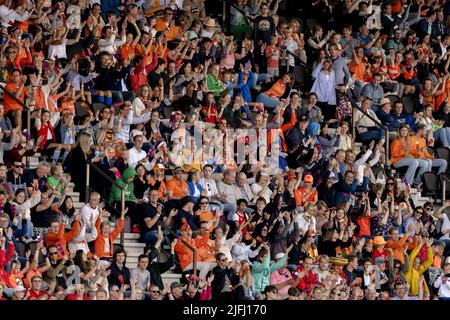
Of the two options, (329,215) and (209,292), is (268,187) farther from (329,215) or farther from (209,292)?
(209,292)

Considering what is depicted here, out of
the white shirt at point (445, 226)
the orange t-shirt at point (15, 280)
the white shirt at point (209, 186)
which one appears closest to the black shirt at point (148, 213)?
the white shirt at point (209, 186)

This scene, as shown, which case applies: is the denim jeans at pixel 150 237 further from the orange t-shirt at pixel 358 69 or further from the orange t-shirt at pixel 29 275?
the orange t-shirt at pixel 358 69

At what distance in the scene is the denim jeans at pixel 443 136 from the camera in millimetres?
32688

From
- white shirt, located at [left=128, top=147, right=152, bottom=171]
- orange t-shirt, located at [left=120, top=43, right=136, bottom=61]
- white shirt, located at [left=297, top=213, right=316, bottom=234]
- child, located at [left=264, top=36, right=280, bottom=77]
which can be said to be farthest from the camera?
child, located at [left=264, top=36, right=280, bottom=77]

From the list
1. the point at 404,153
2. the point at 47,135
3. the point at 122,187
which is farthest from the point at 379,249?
the point at 47,135

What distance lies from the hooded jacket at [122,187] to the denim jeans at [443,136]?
21.2ft

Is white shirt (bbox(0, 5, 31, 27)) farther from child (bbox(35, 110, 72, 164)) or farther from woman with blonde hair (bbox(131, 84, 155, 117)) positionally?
child (bbox(35, 110, 72, 164))

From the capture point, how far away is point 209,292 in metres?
27.5

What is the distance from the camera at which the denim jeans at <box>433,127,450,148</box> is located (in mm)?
32688

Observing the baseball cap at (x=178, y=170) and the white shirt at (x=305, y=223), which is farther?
the white shirt at (x=305, y=223)

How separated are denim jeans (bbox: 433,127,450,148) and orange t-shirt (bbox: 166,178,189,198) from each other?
559 centimetres

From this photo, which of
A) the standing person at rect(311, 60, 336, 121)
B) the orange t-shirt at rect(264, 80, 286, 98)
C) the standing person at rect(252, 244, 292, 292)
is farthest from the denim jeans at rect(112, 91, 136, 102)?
the standing person at rect(311, 60, 336, 121)
